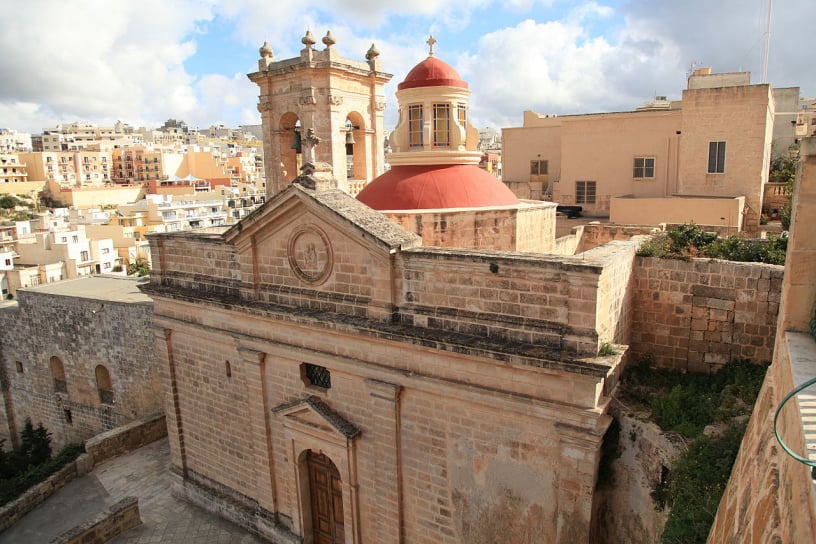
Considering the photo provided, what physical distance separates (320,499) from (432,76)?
8308 mm

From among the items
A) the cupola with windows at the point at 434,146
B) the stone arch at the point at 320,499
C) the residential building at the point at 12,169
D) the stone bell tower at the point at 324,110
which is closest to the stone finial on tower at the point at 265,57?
the stone bell tower at the point at 324,110

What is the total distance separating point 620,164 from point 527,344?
15.8 meters

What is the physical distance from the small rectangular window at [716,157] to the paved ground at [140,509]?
17585mm

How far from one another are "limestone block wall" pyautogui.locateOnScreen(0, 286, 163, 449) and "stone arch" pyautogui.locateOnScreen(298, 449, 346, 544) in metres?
9.70

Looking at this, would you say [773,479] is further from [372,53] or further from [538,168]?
[538,168]

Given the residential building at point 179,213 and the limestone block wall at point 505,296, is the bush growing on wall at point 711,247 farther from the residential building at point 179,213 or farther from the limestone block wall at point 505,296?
the residential building at point 179,213

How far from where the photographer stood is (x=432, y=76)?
36.8 ft

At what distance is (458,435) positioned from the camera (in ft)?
25.6

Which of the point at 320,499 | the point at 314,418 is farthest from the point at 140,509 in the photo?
the point at 314,418

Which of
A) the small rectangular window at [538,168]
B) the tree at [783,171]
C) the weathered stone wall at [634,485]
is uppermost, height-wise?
the small rectangular window at [538,168]

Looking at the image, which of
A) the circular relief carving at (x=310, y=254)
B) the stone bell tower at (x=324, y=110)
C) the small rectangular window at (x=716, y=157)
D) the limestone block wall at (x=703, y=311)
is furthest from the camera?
the small rectangular window at (x=716, y=157)

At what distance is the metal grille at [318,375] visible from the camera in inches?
367

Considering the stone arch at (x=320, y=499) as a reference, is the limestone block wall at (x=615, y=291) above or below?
above

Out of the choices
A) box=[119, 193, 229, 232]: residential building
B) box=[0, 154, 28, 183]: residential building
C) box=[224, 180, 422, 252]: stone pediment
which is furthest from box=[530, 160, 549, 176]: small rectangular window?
box=[0, 154, 28, 183]: residential building
